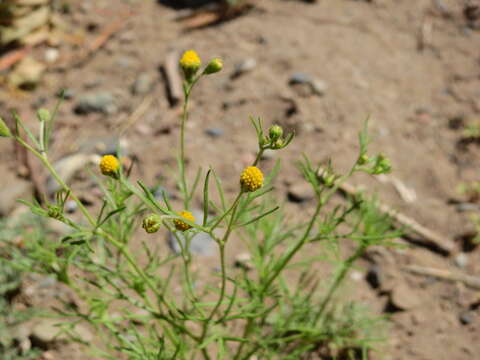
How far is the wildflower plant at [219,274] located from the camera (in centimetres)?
147

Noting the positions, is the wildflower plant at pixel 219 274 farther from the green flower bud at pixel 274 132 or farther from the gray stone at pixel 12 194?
the gray stone at pixel 12 194

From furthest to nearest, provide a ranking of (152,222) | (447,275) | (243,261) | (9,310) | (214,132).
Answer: (214,132) < (243,261) < (447,275) < (9,310) < (152,222)

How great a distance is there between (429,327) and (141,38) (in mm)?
3419

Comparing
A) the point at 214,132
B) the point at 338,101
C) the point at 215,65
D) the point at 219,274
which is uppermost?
the point at 215,65

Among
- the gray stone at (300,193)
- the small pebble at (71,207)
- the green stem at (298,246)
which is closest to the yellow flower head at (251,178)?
the green stem at (298,246)

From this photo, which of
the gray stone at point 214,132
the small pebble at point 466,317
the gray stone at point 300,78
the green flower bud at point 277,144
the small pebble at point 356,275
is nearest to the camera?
the green flower bud at point 277,144

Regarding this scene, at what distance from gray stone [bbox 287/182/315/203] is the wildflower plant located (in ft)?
0.45

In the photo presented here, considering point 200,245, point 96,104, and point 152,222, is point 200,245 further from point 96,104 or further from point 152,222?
point 152,222

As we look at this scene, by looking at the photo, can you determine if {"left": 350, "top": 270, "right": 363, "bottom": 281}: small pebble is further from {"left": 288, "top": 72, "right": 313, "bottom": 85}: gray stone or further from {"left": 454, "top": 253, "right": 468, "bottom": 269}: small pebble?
{"left": 288, "top": 72, "right": 313, "bottom": 85}: gray stone

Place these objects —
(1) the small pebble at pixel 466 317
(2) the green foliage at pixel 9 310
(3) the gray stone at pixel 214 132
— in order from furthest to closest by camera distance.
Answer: (3) the gray stone at pixel 214 132 → (1) the small pebble at pixel 466 317 → (2) the green foliage at pixel 9 310

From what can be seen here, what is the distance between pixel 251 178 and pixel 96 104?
2912 millimetres

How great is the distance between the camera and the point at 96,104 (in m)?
3.88

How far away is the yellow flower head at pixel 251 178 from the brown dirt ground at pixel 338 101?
1.74m

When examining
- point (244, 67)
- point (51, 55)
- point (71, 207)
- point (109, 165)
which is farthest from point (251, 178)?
point (51, 55)
